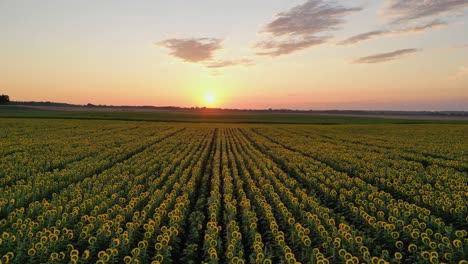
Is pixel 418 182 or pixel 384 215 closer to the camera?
pixel 384 215

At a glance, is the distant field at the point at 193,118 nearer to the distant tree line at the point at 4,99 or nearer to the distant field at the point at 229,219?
the distant tree line at the point at 4,99

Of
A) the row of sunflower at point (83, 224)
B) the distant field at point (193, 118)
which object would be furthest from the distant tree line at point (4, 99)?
the row of sunflower at point (83, 224)

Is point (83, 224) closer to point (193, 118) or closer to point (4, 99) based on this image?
point (193, 118)

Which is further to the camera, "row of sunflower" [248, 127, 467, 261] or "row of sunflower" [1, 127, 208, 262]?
"row of sunflower" [248, 127, 467, 261]

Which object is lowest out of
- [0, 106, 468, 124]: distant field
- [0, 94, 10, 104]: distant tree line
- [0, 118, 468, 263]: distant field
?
[0, 118, 468, 263]: distant field

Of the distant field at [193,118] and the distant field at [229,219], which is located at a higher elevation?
the distant field at [193,118]

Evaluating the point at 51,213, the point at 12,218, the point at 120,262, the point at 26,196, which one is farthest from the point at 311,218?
the point at 26,196

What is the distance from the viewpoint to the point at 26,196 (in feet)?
36.2

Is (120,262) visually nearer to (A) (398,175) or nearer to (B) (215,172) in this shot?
(B) (215,172)

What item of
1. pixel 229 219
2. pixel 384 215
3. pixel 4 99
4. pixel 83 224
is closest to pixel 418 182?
pixel 384 215

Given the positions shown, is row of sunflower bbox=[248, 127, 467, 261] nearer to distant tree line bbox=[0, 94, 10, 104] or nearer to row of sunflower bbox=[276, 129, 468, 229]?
row of sunflower bbox=[276, 129, 468, 229]

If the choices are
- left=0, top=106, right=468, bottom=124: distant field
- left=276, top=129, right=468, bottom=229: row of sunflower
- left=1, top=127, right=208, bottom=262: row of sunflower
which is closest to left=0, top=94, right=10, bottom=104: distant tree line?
Answer: left=0, top=106, right=468, bottom=124: distant field

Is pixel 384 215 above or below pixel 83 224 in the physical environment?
below

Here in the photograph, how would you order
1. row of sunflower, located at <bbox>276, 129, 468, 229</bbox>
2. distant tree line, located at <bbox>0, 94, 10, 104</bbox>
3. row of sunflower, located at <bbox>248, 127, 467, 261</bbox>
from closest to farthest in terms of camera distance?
row of sunflower, located at <bbox>248, 127, 467, 261</bbox> < row of sunflower, located at <bbox>276, 129, 468, 229</bbox> < distant tree line, located at <bbox>0, 94, 10, 104</bbox>
